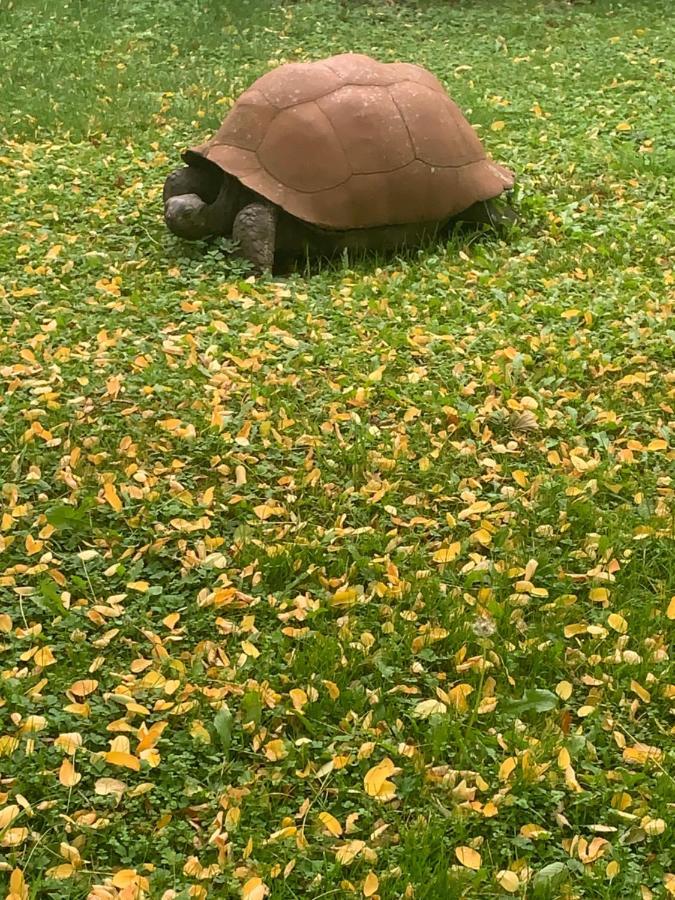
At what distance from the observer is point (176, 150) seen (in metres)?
7.57

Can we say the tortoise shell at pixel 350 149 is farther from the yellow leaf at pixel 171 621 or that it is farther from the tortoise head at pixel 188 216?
the yellow leaf at pixel 171 621

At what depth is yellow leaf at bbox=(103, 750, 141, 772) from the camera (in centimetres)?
262

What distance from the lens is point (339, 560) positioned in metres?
3.42

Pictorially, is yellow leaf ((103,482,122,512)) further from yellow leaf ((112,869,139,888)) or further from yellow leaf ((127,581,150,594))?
yellow leaf ((112,869,139,888))

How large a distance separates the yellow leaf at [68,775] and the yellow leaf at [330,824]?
67 centimetres

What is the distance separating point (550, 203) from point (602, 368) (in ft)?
7.72

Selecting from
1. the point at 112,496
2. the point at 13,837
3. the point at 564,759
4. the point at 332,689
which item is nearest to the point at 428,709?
the point at 332,689

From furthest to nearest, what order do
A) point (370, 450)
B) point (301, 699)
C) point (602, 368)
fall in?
1. point (602, 368)
2. point (370, 450)
3. point (301, 699)

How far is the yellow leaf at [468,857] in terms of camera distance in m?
2.39

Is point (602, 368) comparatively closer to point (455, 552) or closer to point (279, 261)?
point (455, 552)

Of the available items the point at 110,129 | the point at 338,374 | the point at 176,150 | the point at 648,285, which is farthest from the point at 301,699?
the point at 110,129

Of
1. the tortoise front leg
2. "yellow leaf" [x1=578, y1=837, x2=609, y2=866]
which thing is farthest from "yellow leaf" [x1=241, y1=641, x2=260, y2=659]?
the tortoise front leg

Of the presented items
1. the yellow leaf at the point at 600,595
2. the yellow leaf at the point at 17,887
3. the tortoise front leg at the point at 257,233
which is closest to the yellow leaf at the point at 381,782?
the yellow leaf at the point at 17,887

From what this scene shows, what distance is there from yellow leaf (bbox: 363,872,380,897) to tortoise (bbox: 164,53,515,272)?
395cm
